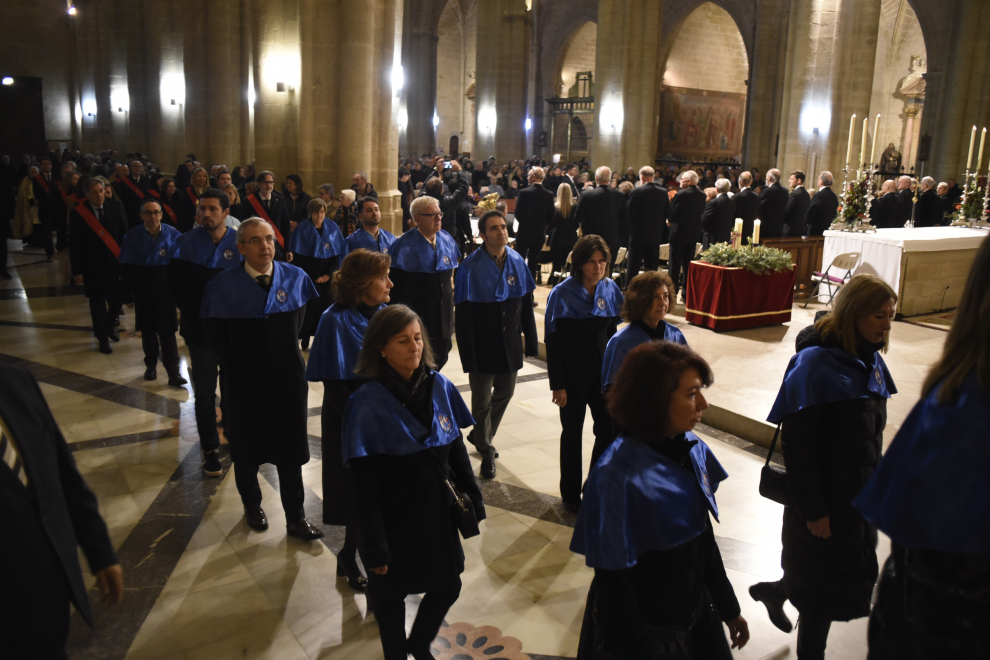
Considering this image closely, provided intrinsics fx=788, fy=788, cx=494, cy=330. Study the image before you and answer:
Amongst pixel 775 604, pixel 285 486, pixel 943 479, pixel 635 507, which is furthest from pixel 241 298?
pixel 943 479

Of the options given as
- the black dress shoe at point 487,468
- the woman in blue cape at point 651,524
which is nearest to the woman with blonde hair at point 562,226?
the black dress shoe at point 487,468

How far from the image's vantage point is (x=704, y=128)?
31609mm

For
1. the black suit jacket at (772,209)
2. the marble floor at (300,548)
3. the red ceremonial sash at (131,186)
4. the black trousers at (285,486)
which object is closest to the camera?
the marble floor at (300,548)

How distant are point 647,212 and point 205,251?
6998 mm

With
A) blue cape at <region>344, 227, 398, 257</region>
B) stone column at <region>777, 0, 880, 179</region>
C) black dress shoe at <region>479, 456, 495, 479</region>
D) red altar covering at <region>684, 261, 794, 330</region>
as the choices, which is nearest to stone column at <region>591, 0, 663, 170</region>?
stone column at <region>777, 0, 880, 179</region>

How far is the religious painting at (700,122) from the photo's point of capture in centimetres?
3058

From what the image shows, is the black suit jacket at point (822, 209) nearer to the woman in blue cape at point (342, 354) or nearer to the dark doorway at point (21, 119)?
the woman in blue cape at point (342, 354)

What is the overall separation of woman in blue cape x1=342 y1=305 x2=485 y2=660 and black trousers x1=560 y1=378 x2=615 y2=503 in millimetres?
1823

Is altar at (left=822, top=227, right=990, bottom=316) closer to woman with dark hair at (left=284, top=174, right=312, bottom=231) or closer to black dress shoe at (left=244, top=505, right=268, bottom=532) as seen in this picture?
woman with dark hair at (left=284, top=174, right=312, bottom=231)

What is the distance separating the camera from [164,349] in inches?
281

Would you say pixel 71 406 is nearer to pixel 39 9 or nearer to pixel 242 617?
pixel 242 617

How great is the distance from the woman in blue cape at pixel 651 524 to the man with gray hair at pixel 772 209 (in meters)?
10.6

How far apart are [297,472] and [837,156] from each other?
14.8 meters

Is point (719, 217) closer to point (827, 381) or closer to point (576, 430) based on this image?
point (576, 430)
